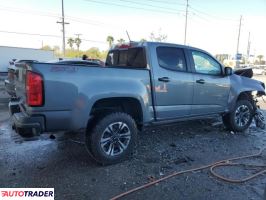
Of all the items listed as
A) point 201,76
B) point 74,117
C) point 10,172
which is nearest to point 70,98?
point 74,117

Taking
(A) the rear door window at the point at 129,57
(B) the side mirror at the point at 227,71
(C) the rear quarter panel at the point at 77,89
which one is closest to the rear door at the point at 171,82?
(A) the rear door window at the point at 129,57

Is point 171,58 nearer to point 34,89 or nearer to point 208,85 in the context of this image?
point 208,85

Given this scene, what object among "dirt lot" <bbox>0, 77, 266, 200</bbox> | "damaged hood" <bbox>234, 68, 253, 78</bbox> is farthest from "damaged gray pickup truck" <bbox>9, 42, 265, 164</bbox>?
"damaged hood" <bbox>234, 68, 253, 78</bbox>

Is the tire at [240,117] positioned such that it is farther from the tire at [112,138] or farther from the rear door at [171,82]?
the tire at [112,138]

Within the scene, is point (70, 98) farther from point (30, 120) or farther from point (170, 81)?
point (170, 81)

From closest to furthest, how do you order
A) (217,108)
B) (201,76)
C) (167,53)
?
(167,53)
(201,76)
(217,108)

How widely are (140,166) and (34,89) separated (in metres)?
2.03

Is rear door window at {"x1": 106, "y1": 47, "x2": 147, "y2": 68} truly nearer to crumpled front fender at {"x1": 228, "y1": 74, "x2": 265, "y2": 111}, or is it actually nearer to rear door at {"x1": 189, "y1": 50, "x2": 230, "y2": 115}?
rear door at {"x1": 189, "y1": 50, "x2": 230, "y2": 115}

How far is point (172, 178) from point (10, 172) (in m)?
2.40

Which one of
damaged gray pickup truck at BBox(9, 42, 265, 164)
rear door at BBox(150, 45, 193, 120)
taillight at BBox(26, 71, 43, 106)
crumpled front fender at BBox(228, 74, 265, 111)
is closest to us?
taillight at BBox(26, 71, 43, 106)

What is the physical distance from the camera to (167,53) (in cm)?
509

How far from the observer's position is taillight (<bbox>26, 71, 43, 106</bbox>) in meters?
3.55

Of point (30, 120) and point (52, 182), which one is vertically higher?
point (30, 120)

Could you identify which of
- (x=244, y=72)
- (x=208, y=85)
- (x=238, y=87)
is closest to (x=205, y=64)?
(x=208, y=85)
